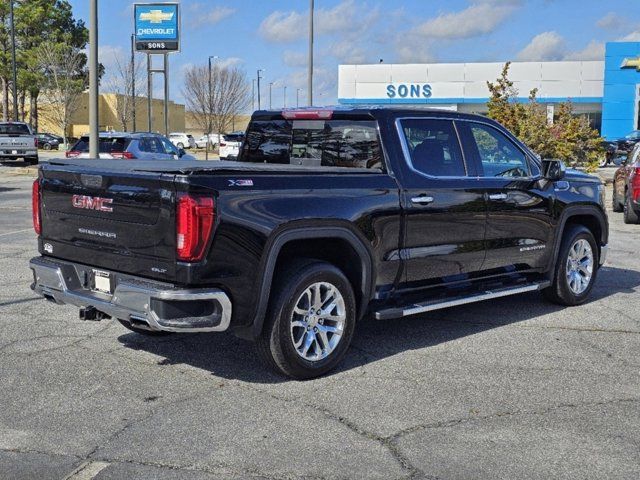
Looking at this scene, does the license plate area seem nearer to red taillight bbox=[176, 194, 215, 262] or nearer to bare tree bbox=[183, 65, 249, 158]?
red taillight bbox=[176, 194, 215, 262]

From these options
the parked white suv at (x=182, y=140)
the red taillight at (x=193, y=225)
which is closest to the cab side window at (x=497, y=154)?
the red taillight at (x=193, y=225)

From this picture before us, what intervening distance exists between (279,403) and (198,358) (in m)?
1.19

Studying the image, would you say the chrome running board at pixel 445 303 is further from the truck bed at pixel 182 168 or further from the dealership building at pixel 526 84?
the dealership building at pixel 526 84

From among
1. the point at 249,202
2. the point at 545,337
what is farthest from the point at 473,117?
the point at 249,202

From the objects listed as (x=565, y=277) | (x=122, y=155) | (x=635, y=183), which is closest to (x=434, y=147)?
(x=565, y=277)

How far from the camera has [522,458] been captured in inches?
165

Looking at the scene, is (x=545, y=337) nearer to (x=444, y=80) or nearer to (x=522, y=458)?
(x=522, y=458)

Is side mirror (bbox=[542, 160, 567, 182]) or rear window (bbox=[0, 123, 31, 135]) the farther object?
rear window (bbox=[0, 123, 31, 135])

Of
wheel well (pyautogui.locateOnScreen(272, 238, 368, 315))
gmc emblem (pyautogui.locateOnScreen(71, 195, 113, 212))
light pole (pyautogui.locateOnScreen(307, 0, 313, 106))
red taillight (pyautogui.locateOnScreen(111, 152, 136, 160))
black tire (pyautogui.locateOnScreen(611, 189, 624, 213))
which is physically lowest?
black tire (pyautogui.locateOnScreen(611, 189, 624, 213))

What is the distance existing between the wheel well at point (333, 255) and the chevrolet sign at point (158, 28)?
101ft

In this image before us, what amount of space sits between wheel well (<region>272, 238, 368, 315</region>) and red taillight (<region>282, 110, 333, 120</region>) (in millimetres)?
1233

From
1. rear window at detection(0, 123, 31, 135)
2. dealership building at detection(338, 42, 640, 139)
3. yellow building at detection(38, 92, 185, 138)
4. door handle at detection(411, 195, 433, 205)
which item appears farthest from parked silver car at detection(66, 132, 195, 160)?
yellow building at detection(38, 92, 185, 138)

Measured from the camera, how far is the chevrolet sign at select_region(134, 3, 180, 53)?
35.0 meters

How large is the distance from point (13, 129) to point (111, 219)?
3061 cm
